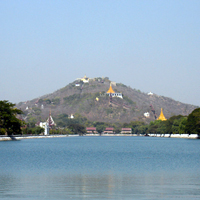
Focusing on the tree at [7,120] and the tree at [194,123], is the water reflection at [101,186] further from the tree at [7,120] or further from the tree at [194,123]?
the tree at [194,123]

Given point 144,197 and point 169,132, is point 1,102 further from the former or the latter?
point 144,197

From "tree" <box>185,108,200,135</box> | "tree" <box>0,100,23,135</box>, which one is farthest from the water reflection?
"tree" <box>185,108,200,135</box>

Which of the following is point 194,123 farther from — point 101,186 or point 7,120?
point 101,186

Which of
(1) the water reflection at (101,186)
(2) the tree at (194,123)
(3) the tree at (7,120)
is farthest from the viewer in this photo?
(2) the tree at (194,123)

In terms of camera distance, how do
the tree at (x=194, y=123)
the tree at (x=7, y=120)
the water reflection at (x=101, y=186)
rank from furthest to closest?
the tree at (x=194, y=123) < the tree at (x=7, y=120) < the water reflection at (x=101, y=186)

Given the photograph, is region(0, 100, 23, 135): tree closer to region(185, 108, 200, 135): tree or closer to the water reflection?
region(185, 108, 200, 135): tree

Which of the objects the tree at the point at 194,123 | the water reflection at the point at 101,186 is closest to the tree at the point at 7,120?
the tree at the point at 194,123

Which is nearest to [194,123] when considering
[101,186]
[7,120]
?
[7,120]

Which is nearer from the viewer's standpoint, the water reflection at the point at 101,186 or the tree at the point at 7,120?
the water reflection at the point at 101,186

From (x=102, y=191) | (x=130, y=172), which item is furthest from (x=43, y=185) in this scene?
(x=130, y=172)

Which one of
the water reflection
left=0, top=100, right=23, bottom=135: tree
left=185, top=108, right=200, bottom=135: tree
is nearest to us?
the water reflection

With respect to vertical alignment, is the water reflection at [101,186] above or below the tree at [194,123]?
below

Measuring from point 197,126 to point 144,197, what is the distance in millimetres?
104352

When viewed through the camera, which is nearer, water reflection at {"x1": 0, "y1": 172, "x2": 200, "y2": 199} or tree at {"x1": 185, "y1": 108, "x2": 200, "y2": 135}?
water reflection at {"x1": 0, "y1": 172, "x2": 200, "y2": 199}
